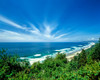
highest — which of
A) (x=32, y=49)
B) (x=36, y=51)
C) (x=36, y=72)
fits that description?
(x=36, y=72)

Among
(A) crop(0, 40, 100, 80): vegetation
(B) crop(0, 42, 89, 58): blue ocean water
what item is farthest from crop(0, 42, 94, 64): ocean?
(A) crop(0, 40, 100, 80): vegetation

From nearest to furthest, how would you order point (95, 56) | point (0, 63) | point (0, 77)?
1. point (0, 77)
2. point (0, 63)
3. point (95, 56)

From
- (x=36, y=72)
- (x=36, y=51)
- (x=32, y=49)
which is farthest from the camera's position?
(x=32, y=49)

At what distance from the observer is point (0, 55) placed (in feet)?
10.6

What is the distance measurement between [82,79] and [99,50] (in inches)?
603

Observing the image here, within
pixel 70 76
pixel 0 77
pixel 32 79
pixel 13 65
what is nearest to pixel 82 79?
pixel 70 76

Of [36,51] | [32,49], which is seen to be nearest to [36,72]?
[36,51]

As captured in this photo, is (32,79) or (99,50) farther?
(99,50)

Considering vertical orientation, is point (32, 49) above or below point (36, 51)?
above

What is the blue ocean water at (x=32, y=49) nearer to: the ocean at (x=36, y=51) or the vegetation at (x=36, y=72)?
the ocean at (x=36, y=51)

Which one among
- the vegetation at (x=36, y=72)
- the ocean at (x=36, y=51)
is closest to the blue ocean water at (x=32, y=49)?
the ocean at (x=36, y=51)

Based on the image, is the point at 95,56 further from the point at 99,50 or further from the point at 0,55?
the point at 0,55

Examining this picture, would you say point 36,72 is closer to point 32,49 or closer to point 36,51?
point 36,51

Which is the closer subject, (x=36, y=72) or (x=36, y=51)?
Answer: (x=36, y=72)
